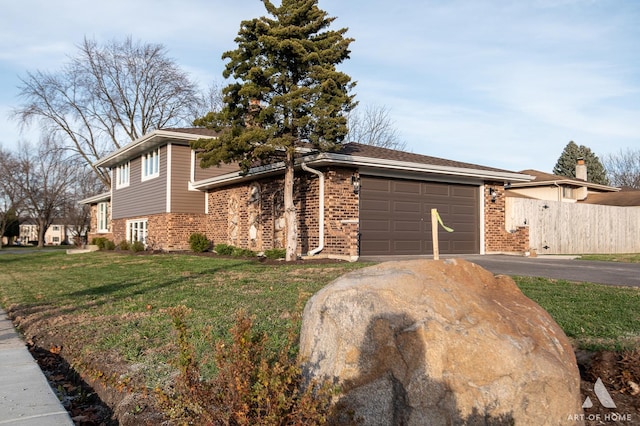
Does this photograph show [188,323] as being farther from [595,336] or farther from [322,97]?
[322,97]

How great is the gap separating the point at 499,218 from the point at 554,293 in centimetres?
1082

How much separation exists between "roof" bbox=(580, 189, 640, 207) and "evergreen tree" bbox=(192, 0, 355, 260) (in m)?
21.7

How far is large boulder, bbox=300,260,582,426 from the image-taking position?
2770 mm

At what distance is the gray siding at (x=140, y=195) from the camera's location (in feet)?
68.9

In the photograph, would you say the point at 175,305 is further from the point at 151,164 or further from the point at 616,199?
the point at 616,199

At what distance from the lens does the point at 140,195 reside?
931 inches

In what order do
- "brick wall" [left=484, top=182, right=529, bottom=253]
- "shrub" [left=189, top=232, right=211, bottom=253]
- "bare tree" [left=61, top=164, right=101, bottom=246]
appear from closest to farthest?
"brick wall" [left=484, top=182, right=529, bottom=253] < "shrub" [left=189, top=232, right=211, bottom=253] < "bare tree" [left=61, top=164, right=101, bottom=246]

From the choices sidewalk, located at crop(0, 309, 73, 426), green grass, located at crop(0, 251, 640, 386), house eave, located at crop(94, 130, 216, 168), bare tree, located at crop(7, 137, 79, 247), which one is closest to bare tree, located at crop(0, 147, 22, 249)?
bare tree, located at crop(7, 137, 79, 247)

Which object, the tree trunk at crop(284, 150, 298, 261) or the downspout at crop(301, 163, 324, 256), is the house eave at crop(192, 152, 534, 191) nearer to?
the downspout at crop(301, 163, 324, 256)

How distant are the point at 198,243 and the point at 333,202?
23.0 ft

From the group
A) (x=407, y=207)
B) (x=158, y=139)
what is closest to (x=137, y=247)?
(x=158, y=139)

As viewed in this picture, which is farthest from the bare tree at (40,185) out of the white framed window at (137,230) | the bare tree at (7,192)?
the white framed window at (137,230)

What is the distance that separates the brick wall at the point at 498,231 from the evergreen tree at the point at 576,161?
35319mm

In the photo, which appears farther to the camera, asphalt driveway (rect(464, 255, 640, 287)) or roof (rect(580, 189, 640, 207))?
roof (rect(580, 189, 640, 207))
